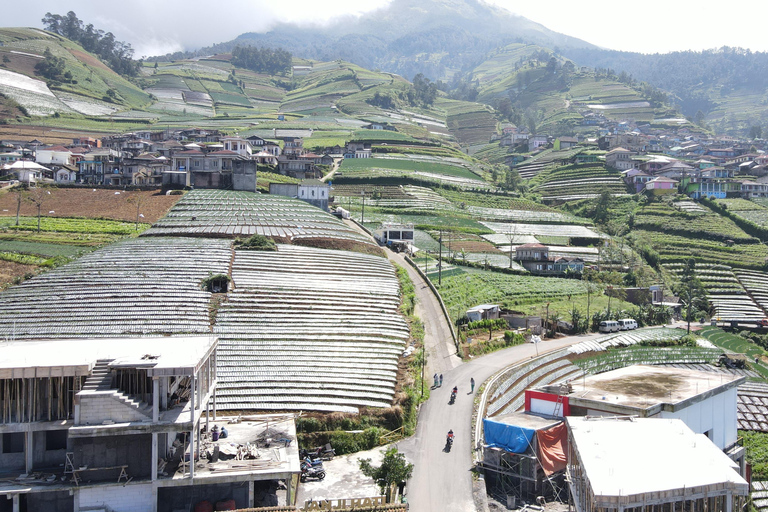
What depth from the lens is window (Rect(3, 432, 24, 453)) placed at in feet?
67.4

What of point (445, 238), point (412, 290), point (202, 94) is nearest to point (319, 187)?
point (445, 238)

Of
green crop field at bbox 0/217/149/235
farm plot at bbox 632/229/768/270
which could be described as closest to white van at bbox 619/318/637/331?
farm plot at bbox 632/229/768/270

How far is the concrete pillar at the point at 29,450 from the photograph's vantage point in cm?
2008

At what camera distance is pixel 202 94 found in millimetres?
163375

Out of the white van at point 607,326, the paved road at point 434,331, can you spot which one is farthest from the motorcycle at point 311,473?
the white van at point 607,326

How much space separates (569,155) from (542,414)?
89.7 metres

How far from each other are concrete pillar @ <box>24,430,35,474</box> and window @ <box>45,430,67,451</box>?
405 millimetres

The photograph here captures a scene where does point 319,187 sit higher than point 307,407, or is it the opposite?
point 319,187

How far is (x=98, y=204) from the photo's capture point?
6438cm

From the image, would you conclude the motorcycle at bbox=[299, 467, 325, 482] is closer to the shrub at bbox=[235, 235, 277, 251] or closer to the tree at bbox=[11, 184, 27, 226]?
the shrub at bbox=[235, 235, 277, 251]

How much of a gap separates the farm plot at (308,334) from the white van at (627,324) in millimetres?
15939

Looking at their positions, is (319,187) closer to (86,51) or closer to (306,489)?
(306,489)

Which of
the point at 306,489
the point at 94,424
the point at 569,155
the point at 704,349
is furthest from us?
the point at 569,155

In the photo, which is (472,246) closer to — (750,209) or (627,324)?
(627,324)
